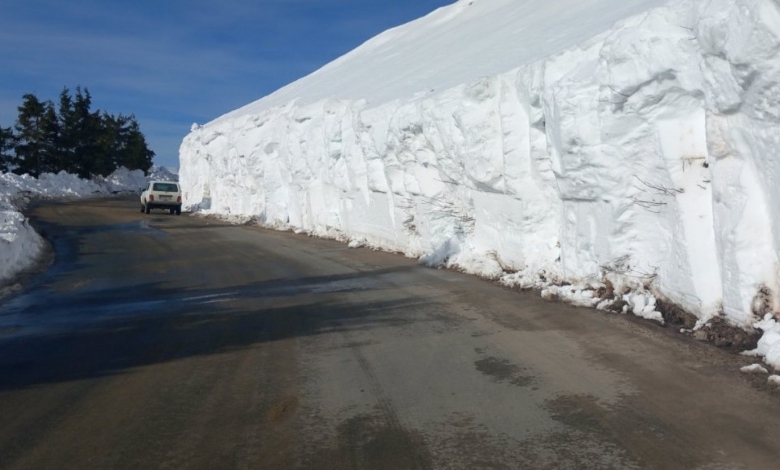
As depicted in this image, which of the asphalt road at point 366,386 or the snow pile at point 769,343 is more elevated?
the snow pile at point 769,343

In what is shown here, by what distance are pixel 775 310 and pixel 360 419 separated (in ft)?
13.9

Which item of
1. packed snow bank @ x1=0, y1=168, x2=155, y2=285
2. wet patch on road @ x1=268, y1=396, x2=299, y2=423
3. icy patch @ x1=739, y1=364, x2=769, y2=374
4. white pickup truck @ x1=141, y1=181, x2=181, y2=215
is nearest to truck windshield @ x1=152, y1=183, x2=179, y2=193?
white pickup truck @ x1=141, y1=181, x2=181, y2=215

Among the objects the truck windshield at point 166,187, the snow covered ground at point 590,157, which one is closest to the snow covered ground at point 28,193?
the truck windshield at point 166,187

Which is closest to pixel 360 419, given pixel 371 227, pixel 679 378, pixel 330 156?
pixel 679 378

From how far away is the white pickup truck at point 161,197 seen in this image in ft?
133

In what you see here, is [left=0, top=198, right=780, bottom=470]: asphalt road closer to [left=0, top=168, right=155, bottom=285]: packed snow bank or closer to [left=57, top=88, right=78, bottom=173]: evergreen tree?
[left=0, top=168, right=155, bottom=285]: packed snow bank

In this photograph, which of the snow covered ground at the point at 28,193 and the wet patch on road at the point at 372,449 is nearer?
the wet patch on road at the point at 372,449

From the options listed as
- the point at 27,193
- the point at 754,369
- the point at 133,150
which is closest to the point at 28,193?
the point at 27,193

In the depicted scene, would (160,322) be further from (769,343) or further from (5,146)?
(5,146)

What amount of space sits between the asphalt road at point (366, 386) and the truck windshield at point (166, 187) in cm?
2802

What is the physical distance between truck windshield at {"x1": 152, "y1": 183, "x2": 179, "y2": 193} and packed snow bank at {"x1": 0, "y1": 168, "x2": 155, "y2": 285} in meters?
6.44

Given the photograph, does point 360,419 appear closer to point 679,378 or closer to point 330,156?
point 679,378

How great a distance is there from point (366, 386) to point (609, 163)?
5.44 metres

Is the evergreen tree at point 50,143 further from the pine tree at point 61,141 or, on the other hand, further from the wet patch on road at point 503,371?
the wet patch on road at point 503,371
